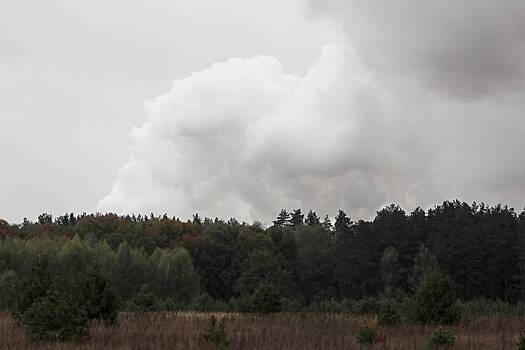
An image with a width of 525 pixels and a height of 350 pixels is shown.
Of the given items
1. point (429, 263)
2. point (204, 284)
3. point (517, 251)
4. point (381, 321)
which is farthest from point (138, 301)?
point (517, 251)

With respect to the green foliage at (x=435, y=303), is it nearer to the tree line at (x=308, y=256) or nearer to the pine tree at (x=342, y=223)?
the tree line at (x=308, y=256)

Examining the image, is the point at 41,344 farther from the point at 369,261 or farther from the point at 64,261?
the point at 369,261

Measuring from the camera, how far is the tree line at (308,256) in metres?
80.8

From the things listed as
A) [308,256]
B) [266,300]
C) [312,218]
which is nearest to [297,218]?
[312,218]

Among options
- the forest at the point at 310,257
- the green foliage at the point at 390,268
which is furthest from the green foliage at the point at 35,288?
the green foliage at the point at 390,268

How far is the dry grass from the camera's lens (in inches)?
729

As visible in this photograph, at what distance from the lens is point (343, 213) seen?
4313 inches

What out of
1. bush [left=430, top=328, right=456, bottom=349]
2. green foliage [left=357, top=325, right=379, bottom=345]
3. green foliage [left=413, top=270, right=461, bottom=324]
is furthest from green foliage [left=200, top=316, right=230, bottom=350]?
green foliage [left=413, top=270, right=461, bottom=324]

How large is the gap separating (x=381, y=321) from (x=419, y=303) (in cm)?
236

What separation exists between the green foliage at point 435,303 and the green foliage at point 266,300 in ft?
28.8

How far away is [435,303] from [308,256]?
8612cm

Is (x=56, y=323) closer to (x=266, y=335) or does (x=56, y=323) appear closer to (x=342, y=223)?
(x=266, y=335)

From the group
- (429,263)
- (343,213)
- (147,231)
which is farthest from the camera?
(147,231)

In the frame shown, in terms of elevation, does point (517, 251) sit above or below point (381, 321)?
above
